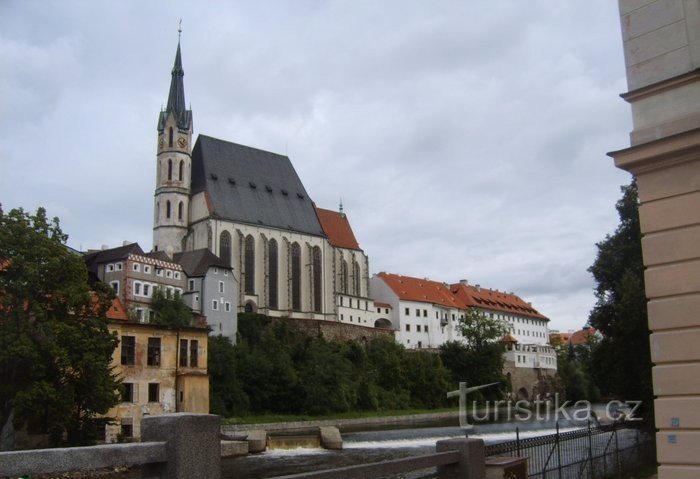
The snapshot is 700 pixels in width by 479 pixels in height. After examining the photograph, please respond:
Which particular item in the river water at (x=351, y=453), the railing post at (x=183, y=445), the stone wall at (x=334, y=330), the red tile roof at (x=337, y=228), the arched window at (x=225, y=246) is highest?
the red tile roof at (x=337, y=228)

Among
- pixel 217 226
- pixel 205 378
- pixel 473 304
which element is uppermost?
pixel 217 226

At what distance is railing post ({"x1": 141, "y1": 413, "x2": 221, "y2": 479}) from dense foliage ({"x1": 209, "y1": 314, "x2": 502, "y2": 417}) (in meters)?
51.2

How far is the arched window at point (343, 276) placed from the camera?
95.9m

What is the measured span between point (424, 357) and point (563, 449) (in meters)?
67.3

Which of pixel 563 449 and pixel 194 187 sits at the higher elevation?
pixel 194 187

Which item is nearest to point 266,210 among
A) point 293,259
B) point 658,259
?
point 293,259

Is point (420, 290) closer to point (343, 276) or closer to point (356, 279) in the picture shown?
point (356, 279)

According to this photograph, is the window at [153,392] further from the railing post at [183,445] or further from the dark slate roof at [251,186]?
the dark slate roof at [251,186]

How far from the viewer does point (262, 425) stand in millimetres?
54156

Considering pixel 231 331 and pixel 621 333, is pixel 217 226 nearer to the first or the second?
pixel 231 331

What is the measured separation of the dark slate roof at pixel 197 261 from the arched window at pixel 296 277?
15465 millimetres

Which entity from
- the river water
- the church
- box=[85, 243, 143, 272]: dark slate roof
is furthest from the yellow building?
the church

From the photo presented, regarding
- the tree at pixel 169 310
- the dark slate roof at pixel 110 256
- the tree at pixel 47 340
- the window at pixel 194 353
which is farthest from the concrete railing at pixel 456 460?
the dark slate roof at pixel 110 256

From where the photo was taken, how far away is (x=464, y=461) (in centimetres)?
797
